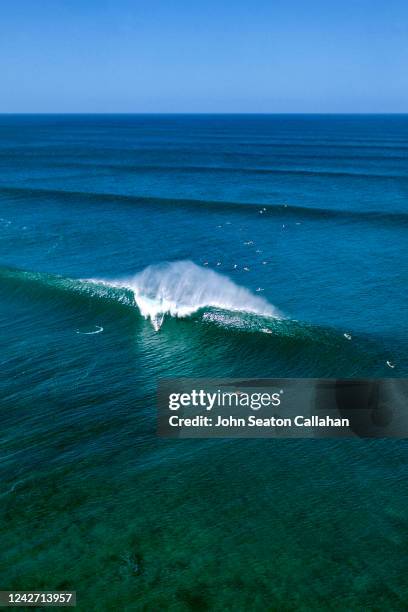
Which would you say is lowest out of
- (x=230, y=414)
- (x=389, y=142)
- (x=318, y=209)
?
(x=230, y=414)

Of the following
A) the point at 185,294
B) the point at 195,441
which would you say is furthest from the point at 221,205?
the point at 195,441

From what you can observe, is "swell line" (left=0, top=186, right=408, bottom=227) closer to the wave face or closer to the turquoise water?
the turquoise water

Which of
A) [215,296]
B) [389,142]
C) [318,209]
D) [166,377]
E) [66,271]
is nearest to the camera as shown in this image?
[166,377]

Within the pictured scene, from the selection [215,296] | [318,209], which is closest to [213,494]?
[215,296]

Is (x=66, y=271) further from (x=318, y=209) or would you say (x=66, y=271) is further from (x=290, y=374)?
(x=318, y=209)

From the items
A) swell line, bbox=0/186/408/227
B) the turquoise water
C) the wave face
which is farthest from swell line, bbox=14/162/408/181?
the wave face

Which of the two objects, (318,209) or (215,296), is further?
(318,209)
